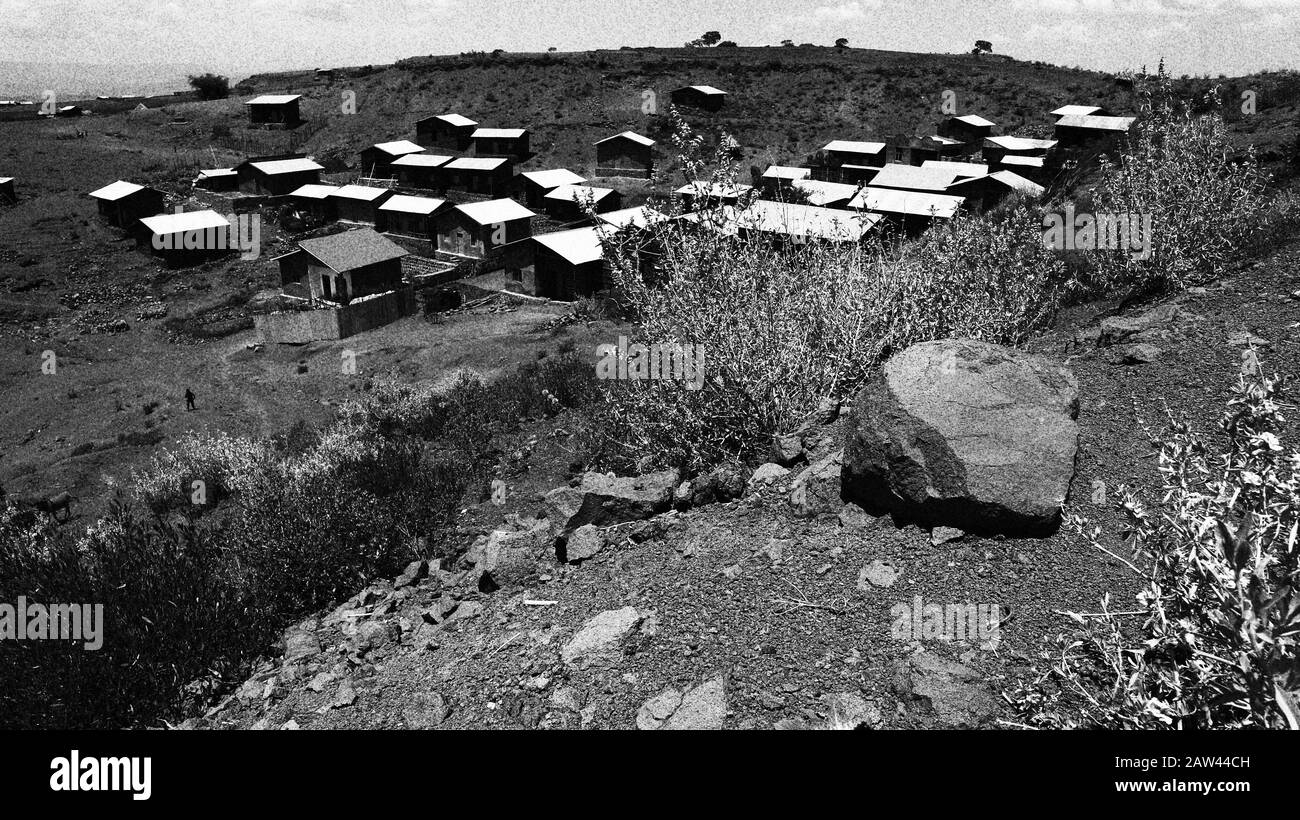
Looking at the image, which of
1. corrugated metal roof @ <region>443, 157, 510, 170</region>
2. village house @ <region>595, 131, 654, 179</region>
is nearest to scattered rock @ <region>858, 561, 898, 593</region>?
corrugated metal roof @ <region>443, 157, 510, 170</region>

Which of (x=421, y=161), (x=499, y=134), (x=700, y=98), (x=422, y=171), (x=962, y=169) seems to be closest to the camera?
(x=962, y=169)

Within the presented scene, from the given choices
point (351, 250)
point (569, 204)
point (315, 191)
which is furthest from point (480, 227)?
point (315, 191)

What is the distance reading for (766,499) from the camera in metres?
7.14

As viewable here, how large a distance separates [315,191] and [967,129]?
5112cm

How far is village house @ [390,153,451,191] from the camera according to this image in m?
58.5

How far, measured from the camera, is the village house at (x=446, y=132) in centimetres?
6888

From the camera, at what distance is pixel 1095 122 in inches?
2008

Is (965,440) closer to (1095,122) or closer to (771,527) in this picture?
(771,527)

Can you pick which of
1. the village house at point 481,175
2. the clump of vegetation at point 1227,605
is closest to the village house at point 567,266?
the village house at point 481,175

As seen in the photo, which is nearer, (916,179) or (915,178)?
(916,179)

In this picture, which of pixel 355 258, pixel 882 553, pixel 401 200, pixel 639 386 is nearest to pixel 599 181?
pixel 401 200

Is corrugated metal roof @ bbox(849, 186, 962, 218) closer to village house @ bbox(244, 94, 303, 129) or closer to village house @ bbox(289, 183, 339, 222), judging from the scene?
village house @ bbox(289, 183, 339, 222)
